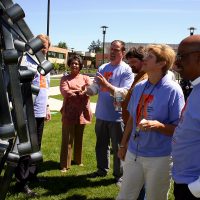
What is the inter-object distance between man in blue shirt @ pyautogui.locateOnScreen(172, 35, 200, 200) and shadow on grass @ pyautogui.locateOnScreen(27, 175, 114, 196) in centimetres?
247

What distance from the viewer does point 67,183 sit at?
532 centimetres

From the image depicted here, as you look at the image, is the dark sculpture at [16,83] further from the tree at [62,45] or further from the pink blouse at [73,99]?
the tree at [62,45]

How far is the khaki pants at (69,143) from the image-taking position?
591 cm

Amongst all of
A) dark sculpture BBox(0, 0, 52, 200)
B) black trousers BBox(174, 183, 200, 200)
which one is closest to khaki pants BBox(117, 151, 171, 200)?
black trousers BBox(174, 183, 200, 200)

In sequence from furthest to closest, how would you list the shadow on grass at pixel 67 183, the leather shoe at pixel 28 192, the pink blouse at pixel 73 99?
the pink blouse at pixel 73 99
the shadow on grass at pixel 67 183
the leather shoe at pixel 28 192

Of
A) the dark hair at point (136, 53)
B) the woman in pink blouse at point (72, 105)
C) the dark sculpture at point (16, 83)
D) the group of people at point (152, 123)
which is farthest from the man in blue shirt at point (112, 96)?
the dark sculpture at point (16, 83)

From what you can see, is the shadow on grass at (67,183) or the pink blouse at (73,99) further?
the pink blouse at (73,99)

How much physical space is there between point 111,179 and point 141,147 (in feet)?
7.66

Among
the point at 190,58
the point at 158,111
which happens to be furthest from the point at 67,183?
the point at 190,58

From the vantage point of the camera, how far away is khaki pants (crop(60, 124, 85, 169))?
5914mm

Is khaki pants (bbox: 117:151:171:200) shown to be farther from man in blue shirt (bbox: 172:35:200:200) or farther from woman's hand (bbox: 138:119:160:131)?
man in blue shirt (bbox: 172:35:200:200)

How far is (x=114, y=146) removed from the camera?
5.44m

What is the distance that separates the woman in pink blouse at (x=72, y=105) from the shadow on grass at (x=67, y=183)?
1.23 ft

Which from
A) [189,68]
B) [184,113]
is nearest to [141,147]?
[184,113]
